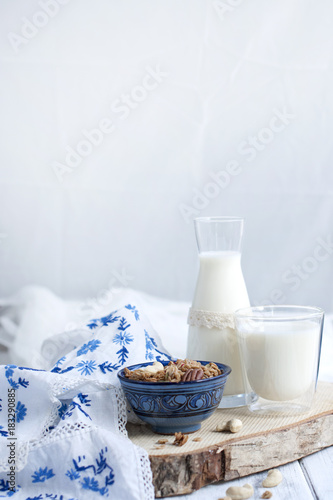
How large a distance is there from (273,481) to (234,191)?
4.29 feet

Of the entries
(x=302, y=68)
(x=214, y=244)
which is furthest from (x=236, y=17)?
(x=214, y=244)

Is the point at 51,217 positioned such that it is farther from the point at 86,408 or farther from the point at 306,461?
the point at 306,461

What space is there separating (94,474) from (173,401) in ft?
0.46

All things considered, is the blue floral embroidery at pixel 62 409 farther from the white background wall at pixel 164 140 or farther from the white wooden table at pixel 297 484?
the white background wall at pixel 164 140

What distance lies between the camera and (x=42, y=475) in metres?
0.75

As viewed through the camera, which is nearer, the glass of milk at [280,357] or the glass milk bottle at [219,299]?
the glass of milk at [280,357]

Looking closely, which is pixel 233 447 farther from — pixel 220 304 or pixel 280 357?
pixel 220 304

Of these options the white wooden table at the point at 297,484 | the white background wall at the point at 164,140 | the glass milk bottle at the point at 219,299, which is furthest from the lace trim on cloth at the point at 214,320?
the white background wall at the point at 164,140

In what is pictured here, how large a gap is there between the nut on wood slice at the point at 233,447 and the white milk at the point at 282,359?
0.15ft

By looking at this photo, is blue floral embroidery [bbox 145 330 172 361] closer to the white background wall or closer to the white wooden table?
the white wooden table

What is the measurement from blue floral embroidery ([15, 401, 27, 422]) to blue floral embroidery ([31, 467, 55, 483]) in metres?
0.12

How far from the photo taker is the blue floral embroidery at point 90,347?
1.03 metres

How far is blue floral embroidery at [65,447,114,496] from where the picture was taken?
725 mm

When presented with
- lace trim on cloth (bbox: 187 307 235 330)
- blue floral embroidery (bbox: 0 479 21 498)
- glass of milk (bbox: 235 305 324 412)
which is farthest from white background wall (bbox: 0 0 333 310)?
blue floral embroidery (bbox: 0 479 21 498)
